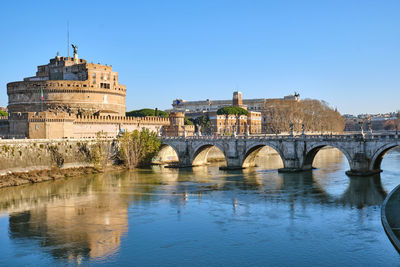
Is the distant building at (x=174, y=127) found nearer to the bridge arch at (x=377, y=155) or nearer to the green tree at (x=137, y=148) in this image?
the green tree at (x=137, y=148)

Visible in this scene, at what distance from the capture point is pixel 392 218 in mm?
21281

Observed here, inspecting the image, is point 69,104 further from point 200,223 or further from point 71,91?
point 200,223

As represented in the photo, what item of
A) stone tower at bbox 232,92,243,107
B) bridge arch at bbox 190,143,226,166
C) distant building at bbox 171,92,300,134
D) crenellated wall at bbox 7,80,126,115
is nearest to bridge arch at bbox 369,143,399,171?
bridge arch at bbox 190,143,226,166

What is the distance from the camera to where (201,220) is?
2466cm

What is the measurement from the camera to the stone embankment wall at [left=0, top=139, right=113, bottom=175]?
127ft

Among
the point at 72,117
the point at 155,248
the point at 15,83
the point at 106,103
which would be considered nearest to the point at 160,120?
the point at 106,103

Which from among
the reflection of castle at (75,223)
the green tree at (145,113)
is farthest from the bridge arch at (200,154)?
the green tree at (145,113)

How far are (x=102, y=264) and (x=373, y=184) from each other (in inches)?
900

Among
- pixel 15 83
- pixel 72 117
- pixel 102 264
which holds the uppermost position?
pixel 15 83

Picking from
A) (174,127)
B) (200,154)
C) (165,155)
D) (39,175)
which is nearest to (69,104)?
(165,155)

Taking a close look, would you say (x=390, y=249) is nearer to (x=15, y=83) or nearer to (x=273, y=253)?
(x=273, y=253)

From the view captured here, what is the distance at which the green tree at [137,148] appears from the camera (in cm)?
4944

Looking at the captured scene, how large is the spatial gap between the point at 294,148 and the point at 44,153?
23.1 m

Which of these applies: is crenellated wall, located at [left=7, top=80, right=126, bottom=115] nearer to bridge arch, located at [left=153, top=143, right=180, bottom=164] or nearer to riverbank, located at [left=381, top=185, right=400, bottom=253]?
bridge arch, located at [left=153, top=143, right=180, bottom=164]
